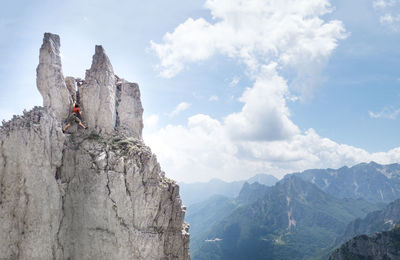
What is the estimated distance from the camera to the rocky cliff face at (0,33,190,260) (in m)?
37.4

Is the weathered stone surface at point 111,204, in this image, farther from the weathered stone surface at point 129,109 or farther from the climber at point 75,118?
the weathered stone surface at point 129,109

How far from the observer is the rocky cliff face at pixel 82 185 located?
123ft

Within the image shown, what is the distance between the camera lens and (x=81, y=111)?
1874 inches

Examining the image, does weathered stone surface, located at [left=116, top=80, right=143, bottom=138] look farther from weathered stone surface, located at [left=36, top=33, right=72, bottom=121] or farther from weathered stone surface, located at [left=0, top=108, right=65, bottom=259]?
weathered stone surface, located at [left=0, top=108, right=65, bottom=259]

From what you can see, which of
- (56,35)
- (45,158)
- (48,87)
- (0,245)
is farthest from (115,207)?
(56,35)

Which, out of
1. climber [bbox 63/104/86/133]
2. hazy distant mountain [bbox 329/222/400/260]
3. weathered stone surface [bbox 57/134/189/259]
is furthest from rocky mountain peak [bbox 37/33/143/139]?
hazy distant mountain [bbox 329/222/400/260]

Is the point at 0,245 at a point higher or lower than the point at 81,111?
lower

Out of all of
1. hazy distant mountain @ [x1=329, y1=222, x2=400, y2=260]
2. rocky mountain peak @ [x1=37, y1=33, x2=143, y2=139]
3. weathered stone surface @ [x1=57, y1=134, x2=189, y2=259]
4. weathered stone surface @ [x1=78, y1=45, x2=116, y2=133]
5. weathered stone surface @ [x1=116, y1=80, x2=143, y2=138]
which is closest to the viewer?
weathered stone surface @ [x1=57, y1=134, x2=189, y2=259]

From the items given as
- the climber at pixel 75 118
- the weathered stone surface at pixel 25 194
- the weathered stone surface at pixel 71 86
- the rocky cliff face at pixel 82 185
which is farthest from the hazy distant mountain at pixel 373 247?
the weathered stone surface at pixel 71 86

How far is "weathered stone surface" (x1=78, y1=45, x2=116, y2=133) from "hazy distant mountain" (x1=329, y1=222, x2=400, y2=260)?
498 feet

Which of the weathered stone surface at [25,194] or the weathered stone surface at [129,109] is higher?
the weathered stone surface at [129,109]

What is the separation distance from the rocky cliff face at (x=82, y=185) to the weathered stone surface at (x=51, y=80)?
0.15m

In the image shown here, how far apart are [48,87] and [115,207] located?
23000 mm

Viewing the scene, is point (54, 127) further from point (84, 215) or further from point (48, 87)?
point (84, 215)
